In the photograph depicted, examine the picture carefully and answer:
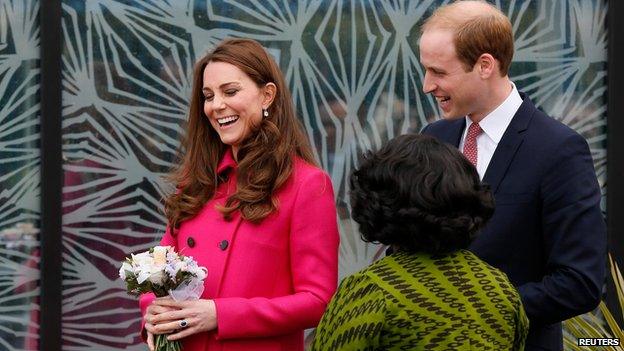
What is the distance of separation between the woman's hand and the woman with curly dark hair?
0.79 meters

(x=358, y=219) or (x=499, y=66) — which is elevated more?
(x=499, y=66)

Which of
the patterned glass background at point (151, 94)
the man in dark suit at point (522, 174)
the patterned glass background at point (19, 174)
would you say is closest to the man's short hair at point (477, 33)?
the man in dark suit at point (522, 174)

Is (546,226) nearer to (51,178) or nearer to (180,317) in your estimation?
(180,317)

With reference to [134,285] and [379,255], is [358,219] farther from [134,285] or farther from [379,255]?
[379,255]

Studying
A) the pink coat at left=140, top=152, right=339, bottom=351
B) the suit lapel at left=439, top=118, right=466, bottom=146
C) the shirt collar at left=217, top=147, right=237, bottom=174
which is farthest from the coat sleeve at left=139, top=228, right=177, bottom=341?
the suit lapel at left=439, top=118, right=466, bottom=146

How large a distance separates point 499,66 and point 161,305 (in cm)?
119

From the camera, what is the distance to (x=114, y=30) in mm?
5508

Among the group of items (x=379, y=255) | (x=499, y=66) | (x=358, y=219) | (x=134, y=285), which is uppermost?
(x=499, y=66)

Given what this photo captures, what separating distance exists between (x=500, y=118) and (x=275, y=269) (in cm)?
79

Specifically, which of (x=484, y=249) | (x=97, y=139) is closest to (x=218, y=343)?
(x=484, y=249)

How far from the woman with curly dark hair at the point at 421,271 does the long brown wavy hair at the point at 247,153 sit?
31.5 inches

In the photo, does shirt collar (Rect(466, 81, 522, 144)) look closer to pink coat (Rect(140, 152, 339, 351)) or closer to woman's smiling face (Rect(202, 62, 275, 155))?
pink coat (Rect(140, 152, 339, 351))

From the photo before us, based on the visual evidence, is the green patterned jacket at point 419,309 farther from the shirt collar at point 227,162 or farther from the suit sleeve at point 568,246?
the shirt collar at point 227,162

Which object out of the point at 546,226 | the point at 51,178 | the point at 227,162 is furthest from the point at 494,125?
the point at 51,178
